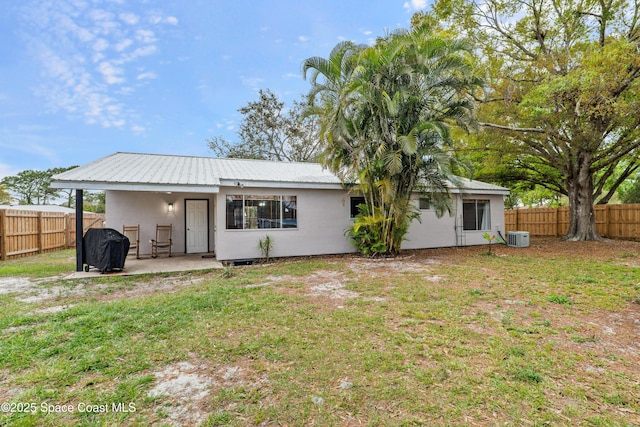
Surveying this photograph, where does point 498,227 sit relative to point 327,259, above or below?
above

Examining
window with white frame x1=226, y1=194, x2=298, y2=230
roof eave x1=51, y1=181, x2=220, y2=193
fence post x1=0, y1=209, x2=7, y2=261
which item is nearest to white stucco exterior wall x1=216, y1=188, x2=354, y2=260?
window with white frame x1=226, y1=194, x2=298, y2=230

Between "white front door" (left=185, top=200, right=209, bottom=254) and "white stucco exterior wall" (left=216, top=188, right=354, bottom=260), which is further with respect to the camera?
"white front door" (left=185, top=200, right=209, bottom=254)

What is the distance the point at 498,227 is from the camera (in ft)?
41.5

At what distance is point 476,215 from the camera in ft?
40.5

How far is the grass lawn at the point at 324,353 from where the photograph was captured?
7.27 feet

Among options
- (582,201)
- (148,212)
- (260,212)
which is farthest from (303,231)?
(582,201)

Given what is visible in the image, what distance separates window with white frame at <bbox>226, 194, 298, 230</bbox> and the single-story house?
0.03m

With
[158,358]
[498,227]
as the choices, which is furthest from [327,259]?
[498,227]

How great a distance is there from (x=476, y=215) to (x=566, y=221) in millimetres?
7041

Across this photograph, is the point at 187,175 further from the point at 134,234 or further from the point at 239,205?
the point at 134,234

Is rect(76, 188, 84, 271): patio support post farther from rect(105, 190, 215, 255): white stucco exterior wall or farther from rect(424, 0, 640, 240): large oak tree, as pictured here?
rect(424, 0, 640, 240): large oak tree

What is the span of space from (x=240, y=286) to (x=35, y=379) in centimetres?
345

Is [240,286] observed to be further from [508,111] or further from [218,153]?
[218,153]

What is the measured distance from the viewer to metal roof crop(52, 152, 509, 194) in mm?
7086
